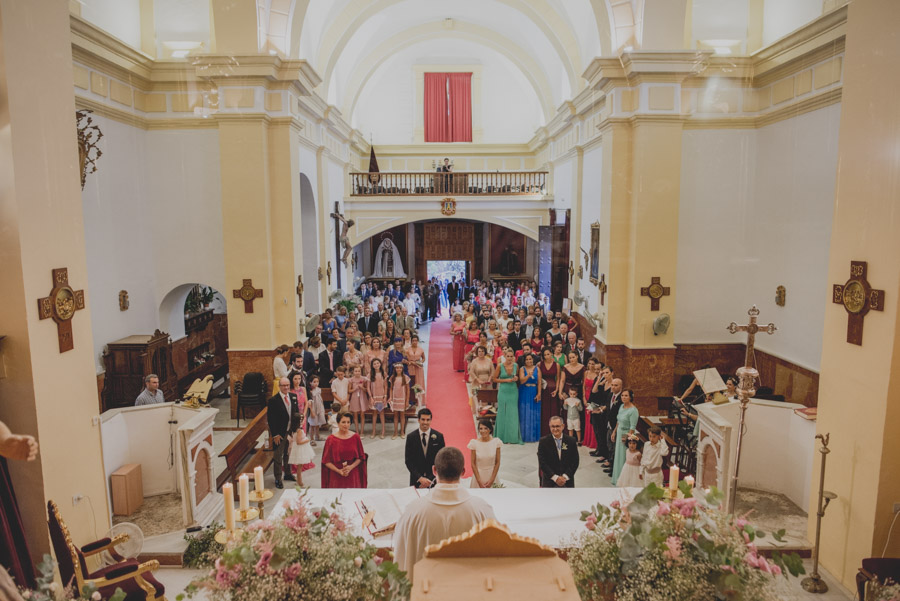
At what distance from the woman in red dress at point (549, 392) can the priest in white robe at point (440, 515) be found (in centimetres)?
508

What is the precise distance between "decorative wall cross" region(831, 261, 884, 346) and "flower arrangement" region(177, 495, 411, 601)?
12.7 feet

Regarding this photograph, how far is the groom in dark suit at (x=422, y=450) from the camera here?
5.42m

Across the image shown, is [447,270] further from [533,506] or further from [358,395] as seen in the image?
[533,506]

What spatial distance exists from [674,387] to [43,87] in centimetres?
799

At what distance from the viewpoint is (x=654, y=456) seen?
221 inches

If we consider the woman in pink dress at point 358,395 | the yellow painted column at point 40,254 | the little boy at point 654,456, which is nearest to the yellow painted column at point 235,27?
the yellow painted column at point 40,254

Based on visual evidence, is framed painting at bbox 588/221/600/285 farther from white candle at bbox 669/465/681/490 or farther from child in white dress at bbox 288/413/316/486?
white candle at bbox 669/465/681/490

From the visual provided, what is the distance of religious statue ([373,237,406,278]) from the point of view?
888 inches

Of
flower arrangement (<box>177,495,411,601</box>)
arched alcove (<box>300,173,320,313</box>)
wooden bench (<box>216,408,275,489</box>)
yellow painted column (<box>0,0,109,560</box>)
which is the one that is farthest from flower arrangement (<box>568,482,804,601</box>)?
arched alcove (<box>300,173,320,313</box>)

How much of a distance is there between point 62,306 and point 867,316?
5.92m

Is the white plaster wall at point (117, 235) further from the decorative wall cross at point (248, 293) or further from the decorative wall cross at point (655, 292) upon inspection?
the decorative wall cross at point (655, 292)

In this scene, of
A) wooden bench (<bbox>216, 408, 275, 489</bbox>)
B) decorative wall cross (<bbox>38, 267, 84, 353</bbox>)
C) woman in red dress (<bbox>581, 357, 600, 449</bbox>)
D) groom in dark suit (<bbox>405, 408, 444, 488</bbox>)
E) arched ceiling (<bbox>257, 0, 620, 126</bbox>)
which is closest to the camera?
decorative wall cross (<bbox>38, 267, 84, 353</bbox>)

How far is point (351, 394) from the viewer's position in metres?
8.46

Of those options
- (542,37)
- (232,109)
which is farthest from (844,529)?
(542,37)
